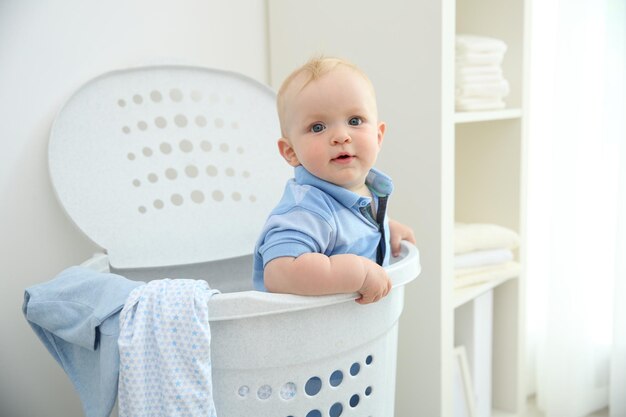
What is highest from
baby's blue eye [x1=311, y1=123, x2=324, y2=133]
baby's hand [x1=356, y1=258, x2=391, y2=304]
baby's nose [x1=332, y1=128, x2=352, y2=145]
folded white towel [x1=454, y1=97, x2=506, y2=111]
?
folded white towel [x1=454, y1=97, x2=506, y2=111]

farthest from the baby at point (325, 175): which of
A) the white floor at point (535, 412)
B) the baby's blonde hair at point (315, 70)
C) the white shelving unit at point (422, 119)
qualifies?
the white floor at point (535, 412)

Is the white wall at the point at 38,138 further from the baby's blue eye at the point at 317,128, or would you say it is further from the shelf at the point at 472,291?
the shelf at the point at 472,291

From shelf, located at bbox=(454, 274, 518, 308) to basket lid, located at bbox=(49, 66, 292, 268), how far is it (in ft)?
1.36

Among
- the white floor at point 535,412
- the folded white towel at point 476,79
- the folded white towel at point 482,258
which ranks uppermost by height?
the folded white towel at point 476,79

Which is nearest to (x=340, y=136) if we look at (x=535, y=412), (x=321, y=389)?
(x=321, y=389)

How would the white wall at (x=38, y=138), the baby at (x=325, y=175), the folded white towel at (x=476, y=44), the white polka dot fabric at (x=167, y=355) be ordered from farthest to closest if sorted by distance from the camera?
the folded white towel at (x=476, y=44), the white wall at (x=38, y=138), the baby at (x=325, y=175), the white polka dot fabric at (x=167, y=355)

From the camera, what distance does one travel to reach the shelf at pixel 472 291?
51.9 inches

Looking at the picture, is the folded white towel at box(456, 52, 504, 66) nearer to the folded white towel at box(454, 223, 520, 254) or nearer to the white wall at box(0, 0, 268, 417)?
the folded white towel at box(454, 223, 520, 254)

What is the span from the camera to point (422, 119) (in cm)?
122

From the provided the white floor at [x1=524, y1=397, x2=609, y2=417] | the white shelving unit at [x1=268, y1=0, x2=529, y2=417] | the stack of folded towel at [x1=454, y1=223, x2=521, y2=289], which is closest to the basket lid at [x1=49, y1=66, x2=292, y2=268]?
the white shelving unit at [x1=268, y1=0, x2=529, y2=417]

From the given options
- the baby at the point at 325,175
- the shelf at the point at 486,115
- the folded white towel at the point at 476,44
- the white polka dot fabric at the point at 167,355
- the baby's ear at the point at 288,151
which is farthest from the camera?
the folded white towel at the point at 476,44

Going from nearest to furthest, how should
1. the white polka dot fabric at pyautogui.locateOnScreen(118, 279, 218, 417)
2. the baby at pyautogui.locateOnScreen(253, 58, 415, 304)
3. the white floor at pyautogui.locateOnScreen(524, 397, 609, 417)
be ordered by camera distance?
the white polka dot fabric at pyautogui.locateOnScreen(118, 279, 218, 417)
the baby at pyautogui.locateOnScreen(253, 58, 415, 304)
the white floor at pyautogui.locateOnScreen(524, 397, 609, 417)

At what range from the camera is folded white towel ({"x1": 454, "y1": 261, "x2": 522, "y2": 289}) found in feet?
4.54

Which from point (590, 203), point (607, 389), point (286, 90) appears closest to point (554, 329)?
point (607, 389)
